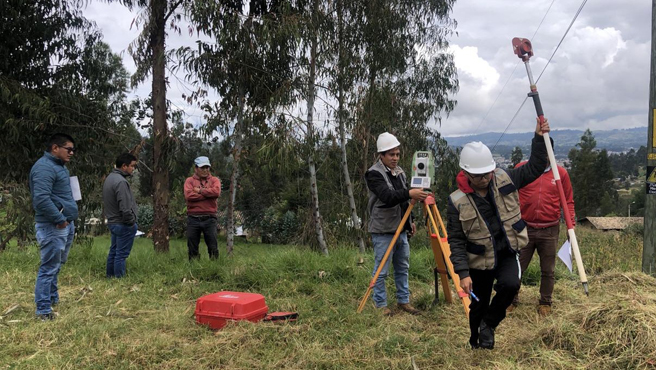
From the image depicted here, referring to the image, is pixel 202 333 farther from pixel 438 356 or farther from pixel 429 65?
pixel 429 65

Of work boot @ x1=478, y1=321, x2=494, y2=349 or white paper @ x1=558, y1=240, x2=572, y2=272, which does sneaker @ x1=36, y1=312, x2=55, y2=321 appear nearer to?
work boot @ x1=478, y1=321, x2=494, y2=349

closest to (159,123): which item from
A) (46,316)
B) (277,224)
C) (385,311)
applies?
(46,316)

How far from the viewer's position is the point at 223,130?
8656 millimetres

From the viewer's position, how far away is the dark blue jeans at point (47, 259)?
410cm

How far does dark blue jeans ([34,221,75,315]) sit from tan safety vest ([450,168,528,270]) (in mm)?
3585

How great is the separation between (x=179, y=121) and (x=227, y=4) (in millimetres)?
2255

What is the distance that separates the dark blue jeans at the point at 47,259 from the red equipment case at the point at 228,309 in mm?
1461

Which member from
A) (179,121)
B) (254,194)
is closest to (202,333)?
(179,121)

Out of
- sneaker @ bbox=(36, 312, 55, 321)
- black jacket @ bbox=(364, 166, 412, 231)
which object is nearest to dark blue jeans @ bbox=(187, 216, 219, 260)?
sneaker @ bbox=(36, 312, 55, 321)

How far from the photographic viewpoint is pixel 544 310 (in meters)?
4.16

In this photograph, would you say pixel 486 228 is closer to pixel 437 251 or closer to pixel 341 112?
pixel 437 251

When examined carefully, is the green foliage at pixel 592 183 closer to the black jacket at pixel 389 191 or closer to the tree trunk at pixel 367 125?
the tree trunk at pixel 367 125

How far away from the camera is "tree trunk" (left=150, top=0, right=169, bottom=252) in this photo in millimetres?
7710

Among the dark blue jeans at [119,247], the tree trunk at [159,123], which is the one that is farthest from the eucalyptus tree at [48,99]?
the dark blue jeans at [119,247]
